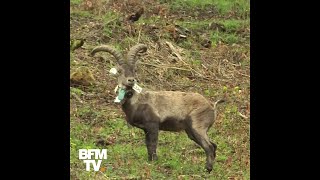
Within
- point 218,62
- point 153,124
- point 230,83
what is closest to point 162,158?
point 153,124

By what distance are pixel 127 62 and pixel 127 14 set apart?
5.38 m

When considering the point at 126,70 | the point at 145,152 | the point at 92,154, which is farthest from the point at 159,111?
the point at 92,154

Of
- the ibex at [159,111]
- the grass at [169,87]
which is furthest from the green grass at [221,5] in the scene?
the ibex at [159,111]

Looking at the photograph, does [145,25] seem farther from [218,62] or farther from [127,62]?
[127,62]

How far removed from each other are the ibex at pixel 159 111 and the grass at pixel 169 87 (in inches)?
11.1

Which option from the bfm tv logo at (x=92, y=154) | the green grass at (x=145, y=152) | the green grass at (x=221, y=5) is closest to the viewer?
the bfm tv logo at (x=92, y=154)

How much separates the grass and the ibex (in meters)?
0.28

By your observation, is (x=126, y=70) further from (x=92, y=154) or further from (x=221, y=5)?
(x=221, y=5)

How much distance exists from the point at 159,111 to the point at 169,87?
2410mm

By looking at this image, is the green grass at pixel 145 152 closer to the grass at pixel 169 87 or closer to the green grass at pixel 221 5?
the grass at pixel 169 87

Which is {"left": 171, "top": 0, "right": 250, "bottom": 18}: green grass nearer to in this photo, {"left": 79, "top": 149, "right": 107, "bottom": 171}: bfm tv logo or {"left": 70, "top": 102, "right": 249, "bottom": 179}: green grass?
{"left": 70, "top": 102, "right": 249, "bottom": 179}: green grass

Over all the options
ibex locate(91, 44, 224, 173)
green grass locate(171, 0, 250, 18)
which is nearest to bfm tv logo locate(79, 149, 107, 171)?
ibex locate(91, 44, 224, 173)

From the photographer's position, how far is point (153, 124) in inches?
433

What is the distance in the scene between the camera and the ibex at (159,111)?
10.9 m
